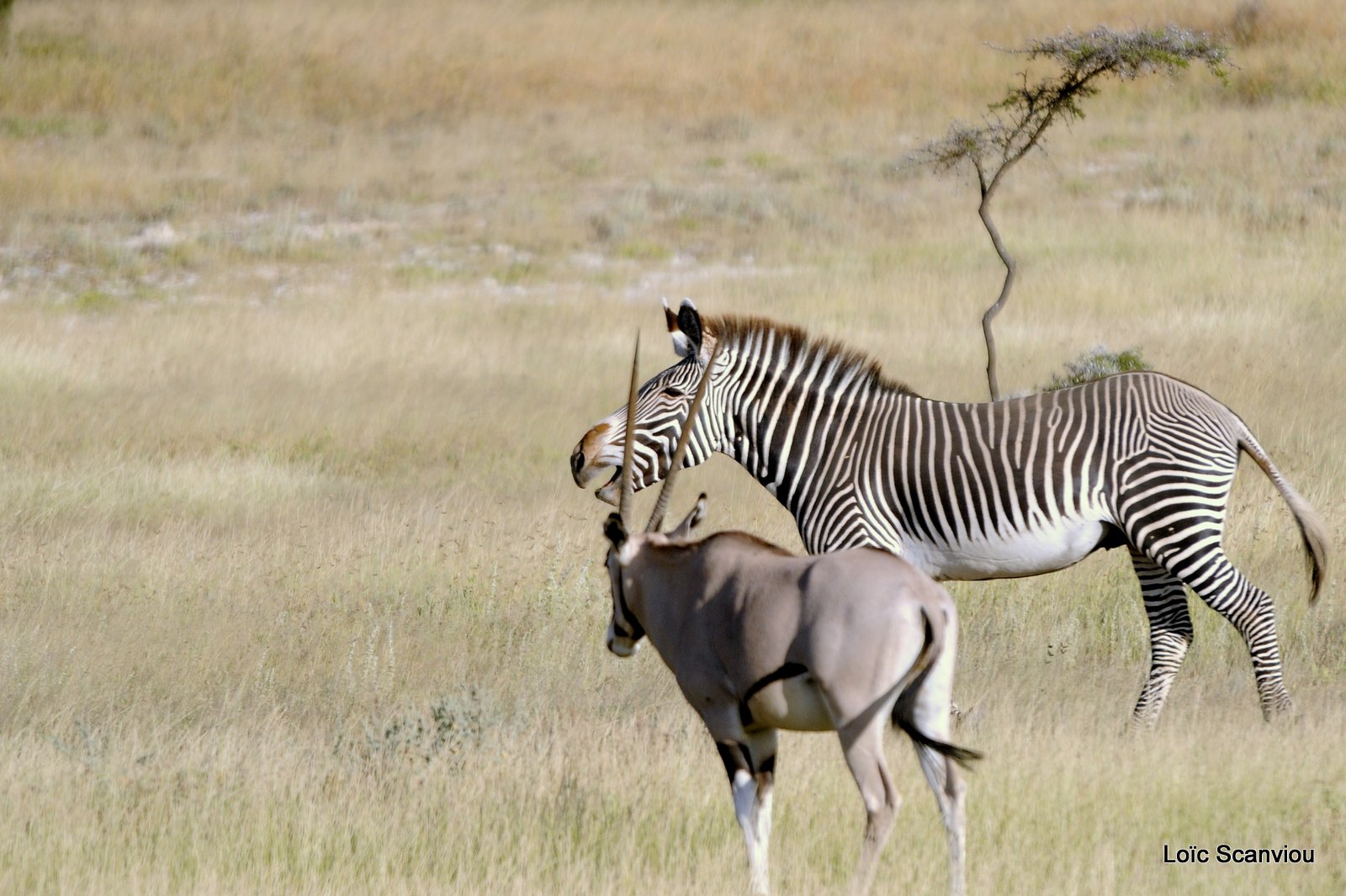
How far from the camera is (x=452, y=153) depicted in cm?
3597

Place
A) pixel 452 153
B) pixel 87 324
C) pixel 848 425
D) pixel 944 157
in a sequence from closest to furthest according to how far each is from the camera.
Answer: pixel 848 425 < pixel 944 157 < pixel 87 324 < pixel 452 153

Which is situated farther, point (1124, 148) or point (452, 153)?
point (452, 153)

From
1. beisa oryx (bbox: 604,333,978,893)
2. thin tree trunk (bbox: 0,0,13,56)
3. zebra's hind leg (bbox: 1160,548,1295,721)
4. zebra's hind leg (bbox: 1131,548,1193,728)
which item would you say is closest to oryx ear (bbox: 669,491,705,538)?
beisa oryx (bbox: 604,333,978,893)

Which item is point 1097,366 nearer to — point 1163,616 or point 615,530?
point 1163,616

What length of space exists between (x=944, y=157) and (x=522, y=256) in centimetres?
1390

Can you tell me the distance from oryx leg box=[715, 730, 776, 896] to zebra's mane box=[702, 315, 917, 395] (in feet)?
9.18

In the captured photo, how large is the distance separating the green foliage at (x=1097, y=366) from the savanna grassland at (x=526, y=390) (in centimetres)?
107

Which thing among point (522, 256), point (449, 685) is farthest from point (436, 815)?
point (522, 256)

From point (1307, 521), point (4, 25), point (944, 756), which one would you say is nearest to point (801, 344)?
point (1307, 521)

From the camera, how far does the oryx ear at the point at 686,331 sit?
22.8 ft

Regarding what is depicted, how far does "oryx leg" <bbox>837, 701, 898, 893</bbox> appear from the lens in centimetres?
446

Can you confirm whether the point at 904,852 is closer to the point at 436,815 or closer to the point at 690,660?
the point at 690,660

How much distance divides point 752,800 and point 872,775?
419 millimetres

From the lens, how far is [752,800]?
4.71 m
